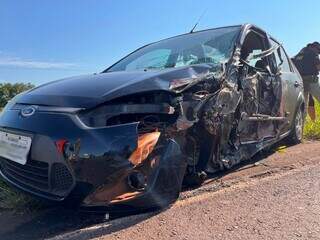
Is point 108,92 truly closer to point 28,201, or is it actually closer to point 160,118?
point 160,118

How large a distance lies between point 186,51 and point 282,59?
224 centimetres

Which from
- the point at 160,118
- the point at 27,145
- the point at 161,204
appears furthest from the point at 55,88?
the point at 161,204

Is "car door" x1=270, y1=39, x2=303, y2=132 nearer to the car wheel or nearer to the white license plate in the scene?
the car wheel

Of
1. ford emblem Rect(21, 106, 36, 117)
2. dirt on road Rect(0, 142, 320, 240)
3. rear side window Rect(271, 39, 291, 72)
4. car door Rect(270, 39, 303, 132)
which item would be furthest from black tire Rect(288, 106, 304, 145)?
ford emblem Rect(21, 106, 36, 117)

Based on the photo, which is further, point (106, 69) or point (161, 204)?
point (106, 69)

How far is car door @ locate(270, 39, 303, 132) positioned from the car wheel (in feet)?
1.15

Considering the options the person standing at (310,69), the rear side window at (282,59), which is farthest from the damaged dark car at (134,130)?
the person standing at (310,69)

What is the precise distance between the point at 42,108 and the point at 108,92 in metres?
0.53

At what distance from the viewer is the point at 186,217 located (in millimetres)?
3777

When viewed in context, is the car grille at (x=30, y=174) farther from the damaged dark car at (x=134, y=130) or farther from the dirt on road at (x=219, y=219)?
the dirt on road at (x=219, y=219)

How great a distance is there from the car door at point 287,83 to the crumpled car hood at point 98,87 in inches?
93.1

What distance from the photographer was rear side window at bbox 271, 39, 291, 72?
21.2 feet

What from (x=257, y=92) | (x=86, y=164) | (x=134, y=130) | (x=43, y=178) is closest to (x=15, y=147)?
(x=43, y=178)

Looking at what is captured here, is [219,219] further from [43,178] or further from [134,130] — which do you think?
[43,178]
